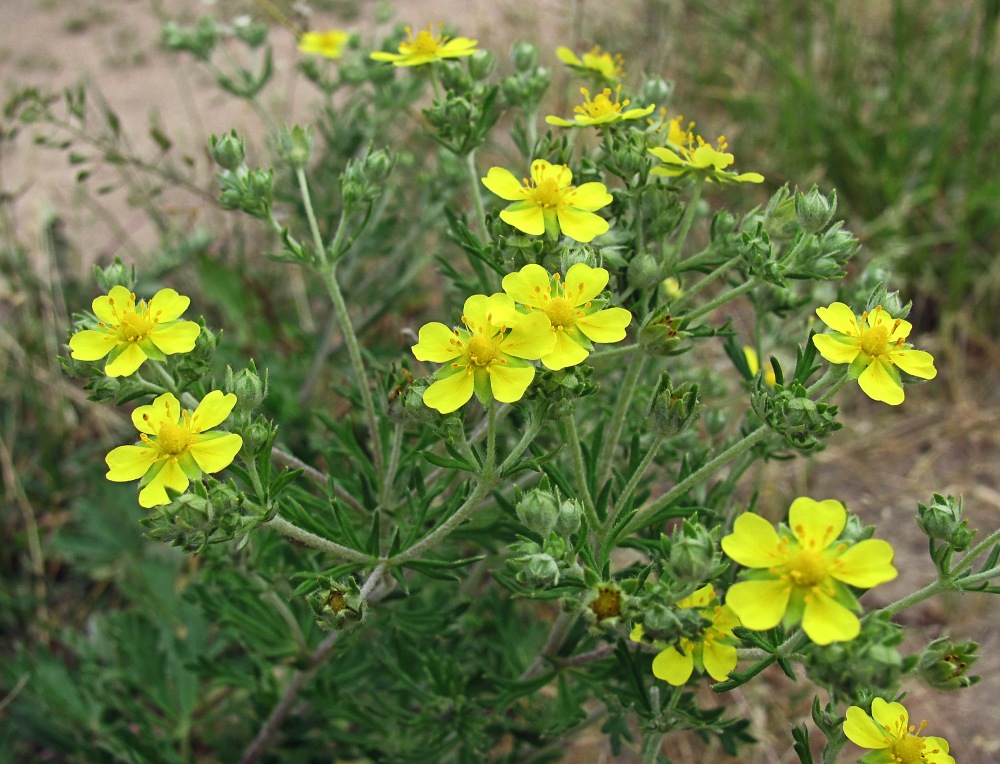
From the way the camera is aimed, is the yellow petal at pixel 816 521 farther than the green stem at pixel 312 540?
No

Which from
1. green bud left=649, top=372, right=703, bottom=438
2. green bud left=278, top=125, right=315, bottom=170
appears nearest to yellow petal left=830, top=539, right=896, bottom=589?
green bud left=649, top=372, right=703, bottom=438

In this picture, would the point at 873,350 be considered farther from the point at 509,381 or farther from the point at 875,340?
the point at 509,381

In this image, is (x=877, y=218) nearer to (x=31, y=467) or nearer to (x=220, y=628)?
(x=220, y=628)

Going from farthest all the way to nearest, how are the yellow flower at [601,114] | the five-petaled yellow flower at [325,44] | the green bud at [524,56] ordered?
the five-petaled yellow flower at [325,44], the green bud at [524,56], the yellow flower at [601,114]

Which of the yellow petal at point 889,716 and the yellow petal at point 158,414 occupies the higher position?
the yellow petal at point 158,414

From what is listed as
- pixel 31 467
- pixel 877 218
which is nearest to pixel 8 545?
pixel 31 467

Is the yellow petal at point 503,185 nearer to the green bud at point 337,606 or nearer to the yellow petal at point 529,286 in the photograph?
the yellow petal at point 529,286

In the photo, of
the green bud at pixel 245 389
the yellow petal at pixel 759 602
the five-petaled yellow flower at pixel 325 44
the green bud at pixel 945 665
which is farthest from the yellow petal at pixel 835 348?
the five-petaled yellow flower at pixel 325 44

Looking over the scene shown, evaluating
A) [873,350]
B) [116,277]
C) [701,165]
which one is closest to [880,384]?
[873,350]

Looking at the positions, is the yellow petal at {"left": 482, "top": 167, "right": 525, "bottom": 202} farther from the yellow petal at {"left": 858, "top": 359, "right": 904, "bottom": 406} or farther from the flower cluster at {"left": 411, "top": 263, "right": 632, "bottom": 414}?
the yellow petal at {"left": 858, "top": 359, "right": 904, "bottom": 406}
